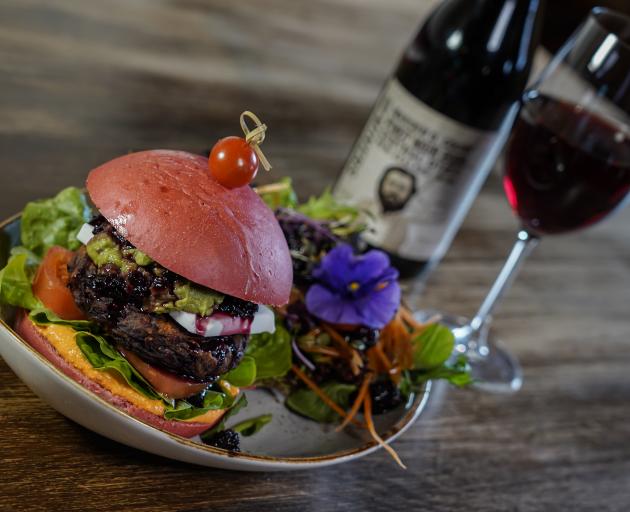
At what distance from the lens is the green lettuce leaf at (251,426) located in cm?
122

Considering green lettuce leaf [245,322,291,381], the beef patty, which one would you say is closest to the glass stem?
green lettuce leaf [245,322,291,381]

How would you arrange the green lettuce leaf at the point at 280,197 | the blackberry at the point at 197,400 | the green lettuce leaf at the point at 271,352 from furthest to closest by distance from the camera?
the green lettuce leaf at the point at 280,197 → the green lettuce leaf at the point at 271,352 → the blackberry at the point at 197,400

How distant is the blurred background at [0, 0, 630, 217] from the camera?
6.16 ft

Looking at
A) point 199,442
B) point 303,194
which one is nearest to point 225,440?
point 199,442

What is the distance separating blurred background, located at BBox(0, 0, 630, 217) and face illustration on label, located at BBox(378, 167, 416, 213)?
1.36 ft

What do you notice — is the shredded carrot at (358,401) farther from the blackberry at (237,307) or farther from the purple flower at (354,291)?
the blackberry at (237,307)

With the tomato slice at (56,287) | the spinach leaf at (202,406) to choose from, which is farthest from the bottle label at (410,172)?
the tomato slice at (56,287)

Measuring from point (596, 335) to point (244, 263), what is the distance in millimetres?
1526

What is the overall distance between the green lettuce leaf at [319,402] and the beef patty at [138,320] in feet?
1.02

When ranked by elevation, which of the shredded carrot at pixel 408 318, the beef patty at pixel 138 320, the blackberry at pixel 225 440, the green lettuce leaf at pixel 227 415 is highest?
the beef patty at pixel 138 320

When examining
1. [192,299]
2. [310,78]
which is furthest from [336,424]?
[310,78]

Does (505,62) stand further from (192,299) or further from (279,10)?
(279,10)

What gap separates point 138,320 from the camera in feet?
3.39

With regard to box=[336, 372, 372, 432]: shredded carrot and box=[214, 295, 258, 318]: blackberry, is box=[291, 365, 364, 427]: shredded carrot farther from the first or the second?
box=[214, 295, 258, 318]: blackberry
